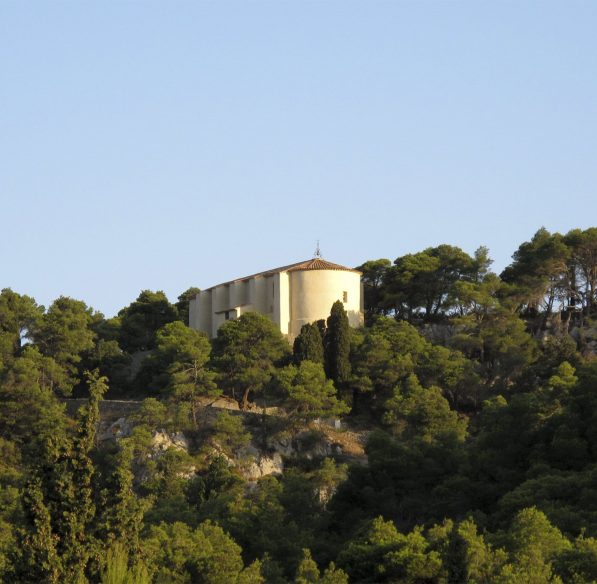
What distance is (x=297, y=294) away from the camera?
57.2 meters

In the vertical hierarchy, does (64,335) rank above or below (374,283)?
below

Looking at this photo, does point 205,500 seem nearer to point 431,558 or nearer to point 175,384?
point 175,384

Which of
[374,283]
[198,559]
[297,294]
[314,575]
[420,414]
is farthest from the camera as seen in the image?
[374,283]

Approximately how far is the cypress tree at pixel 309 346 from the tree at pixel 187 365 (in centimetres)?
305

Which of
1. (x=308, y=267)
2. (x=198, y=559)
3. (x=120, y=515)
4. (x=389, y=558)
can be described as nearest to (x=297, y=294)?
(x=308, y=267)

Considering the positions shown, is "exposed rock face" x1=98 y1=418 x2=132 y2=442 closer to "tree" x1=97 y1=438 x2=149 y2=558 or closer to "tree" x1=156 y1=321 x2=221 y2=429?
"tree" x1=156 y1=321 x2=221 y2=429

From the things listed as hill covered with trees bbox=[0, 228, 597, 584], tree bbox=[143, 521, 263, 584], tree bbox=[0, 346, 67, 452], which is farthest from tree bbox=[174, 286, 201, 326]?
tree bbox=[143, 521, 263, 584]

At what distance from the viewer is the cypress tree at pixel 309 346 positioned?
170 feet

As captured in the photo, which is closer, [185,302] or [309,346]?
[309,346]

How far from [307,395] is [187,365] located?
5191mm

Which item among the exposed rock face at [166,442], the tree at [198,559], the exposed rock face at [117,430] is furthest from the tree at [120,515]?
the exposed rock face at [117,430]

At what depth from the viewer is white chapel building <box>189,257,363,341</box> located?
186 feet

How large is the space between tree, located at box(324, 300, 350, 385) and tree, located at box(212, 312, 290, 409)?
158 cm

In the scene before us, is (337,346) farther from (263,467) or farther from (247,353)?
(263,467)
